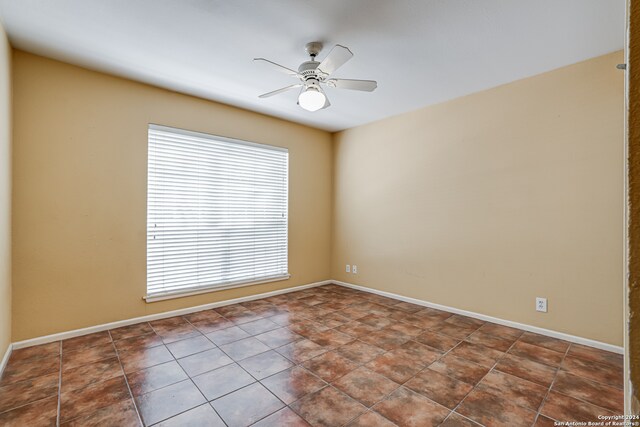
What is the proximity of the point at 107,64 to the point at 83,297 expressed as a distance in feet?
7.50

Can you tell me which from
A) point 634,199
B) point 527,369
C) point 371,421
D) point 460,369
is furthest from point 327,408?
point 634,199

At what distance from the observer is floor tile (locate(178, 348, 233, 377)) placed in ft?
7.75

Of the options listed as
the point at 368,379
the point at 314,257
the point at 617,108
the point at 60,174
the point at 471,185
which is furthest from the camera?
the point at 314,257

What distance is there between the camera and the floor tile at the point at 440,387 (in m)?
2.00

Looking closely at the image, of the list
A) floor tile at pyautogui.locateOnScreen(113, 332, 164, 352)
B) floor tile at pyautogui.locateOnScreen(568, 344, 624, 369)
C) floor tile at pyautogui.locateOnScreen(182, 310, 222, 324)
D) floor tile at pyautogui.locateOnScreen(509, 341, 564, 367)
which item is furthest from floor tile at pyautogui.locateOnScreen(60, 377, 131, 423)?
floor tile at pyautogui.locateOnScreen(568, 344, 624, 369)

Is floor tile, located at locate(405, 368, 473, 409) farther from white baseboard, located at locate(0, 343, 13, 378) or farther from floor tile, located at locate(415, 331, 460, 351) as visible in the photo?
white baseboard, located at locate(0, 343, 13, 378)

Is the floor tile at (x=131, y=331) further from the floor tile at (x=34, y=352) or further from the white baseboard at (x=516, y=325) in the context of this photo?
the white baseboard at (x=516, y=325)

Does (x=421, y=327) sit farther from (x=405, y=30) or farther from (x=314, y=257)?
(x=405, y=30)

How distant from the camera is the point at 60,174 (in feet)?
9.45

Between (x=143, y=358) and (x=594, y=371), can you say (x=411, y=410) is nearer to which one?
(x=594, y=371)

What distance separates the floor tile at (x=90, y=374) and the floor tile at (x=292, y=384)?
3.88ft

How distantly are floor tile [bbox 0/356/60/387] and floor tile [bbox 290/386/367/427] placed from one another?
197cm

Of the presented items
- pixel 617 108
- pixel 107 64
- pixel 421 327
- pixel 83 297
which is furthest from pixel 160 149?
pixel 617 108

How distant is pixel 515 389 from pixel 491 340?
85 cm
